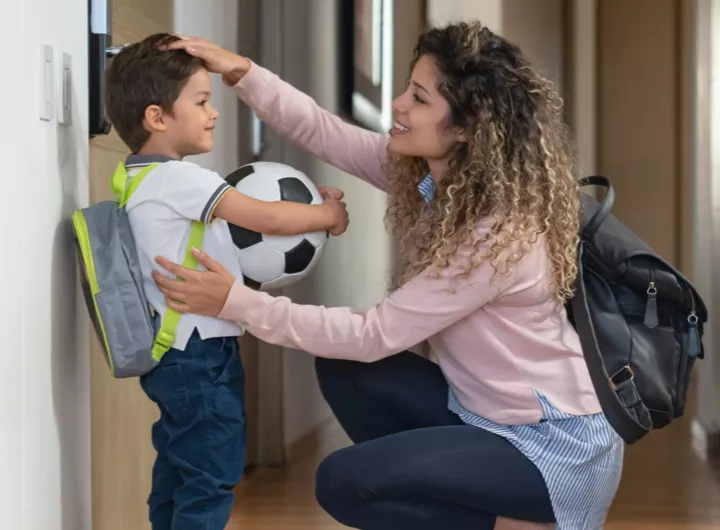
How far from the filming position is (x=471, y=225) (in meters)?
1.62

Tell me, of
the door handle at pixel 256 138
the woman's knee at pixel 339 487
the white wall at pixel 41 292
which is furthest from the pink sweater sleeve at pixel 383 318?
the door handle at pixel 256 138

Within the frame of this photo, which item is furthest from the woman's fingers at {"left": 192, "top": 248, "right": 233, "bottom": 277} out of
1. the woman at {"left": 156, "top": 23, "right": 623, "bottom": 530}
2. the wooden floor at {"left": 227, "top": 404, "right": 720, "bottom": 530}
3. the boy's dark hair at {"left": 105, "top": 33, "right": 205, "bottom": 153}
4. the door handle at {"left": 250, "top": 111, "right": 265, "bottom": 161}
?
the door handle at {"left": 250, "top": 111, "right": 265, "bottom": 161}

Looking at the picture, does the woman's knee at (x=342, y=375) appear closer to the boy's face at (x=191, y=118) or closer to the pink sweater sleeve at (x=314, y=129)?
the pink sweater sleeve at (x=314, y=129)

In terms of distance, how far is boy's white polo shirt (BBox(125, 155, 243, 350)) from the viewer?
1.50 m

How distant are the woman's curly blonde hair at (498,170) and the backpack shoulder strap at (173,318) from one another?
380 millimetres

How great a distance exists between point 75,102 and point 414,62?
612mm

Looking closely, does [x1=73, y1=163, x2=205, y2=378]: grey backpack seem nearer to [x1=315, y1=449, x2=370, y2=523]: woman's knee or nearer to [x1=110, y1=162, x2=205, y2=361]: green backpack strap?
[x1=110, y1=162, x2=205, y2=361]: green backpack strap

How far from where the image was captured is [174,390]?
1.54 meters

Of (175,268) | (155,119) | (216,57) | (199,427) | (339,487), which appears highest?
(216,57)

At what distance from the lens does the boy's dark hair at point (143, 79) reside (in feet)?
5.01

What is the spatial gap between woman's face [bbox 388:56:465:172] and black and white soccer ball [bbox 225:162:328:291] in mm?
208

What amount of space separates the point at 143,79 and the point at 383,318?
56 centimetres

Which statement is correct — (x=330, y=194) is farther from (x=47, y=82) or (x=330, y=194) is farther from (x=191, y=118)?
(x=47, y=82)

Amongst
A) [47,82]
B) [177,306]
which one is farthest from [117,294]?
[47,82]
